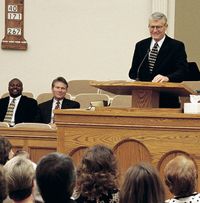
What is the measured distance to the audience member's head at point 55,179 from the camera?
372cm

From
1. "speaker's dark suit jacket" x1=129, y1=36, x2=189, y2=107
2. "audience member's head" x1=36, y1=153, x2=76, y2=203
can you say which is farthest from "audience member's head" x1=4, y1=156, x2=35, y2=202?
"speaker's dark suit jacket" x1=129, y1=36, x2=189, y2=107

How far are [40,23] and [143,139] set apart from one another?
24.3ft

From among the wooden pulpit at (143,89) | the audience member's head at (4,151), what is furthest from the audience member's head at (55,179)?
the wooden pulpit at (143,89)

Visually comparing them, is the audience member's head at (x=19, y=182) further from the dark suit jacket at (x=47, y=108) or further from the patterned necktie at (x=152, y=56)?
the dark suit jacket at (x=47, y=108)

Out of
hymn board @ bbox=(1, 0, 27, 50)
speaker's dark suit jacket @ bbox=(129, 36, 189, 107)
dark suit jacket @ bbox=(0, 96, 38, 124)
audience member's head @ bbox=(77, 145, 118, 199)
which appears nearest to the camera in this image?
audience member's head @ bbox=(77, 145, 118, 199)

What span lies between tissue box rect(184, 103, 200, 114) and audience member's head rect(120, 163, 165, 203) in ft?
7.28

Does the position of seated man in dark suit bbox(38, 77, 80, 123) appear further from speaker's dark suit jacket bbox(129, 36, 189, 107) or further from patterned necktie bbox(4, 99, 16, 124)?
speaker's dark suit jacket bbox(129, 36, 189, 107)

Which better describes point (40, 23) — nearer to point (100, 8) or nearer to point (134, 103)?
point (100, 8)

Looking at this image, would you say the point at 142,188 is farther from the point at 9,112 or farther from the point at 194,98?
the point at 9,112

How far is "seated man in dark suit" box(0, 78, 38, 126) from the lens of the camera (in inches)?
421

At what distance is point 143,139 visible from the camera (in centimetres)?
609

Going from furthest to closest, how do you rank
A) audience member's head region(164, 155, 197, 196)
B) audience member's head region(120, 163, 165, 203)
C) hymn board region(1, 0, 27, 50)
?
hymn board region(1, 0, 27, 50) < audience member's head region(164, 155, 197, 196) < audience member's head region(120, 163, 165, 203)

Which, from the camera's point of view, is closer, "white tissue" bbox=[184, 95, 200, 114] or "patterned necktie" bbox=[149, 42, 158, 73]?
"white tissue" bbox=[184, 95, 200, 114]

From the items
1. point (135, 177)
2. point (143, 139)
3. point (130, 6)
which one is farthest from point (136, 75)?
point (130, 6)
